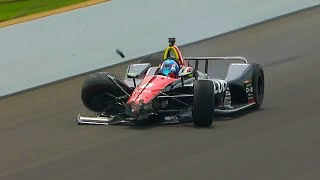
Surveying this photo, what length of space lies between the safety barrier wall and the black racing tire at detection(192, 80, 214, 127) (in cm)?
643

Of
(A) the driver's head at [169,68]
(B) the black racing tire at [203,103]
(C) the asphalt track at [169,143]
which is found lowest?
(C) the asphalt track at [169,143]

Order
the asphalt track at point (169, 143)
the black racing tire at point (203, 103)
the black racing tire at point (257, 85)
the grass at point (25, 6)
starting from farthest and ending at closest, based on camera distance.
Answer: the grass at point (25, 6)
the black racing tire at point (257, 85)
the black racing tire at point (203, 103)
the asphalt track at point (169, 143)

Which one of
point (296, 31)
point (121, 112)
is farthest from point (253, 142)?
point (296, 31)

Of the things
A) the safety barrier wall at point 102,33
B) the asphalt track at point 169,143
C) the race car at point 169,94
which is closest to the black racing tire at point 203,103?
the race car at point 169,94

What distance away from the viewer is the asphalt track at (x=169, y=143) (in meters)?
8.66

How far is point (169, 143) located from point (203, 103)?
1027 mm

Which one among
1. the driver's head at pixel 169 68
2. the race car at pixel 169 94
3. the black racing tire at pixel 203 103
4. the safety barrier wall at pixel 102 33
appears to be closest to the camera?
the black racing tire at pixel 203 103

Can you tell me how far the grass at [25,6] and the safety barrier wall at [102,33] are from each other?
82.7 inches

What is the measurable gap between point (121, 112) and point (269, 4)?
1152 centimetres

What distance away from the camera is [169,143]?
1023 centimetres

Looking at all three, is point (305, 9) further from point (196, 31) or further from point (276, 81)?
point (276, 81)

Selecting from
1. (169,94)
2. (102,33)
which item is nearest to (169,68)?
(169,94)

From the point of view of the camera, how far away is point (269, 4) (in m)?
22.8

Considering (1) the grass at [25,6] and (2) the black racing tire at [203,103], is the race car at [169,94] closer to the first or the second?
(2) the black racing tire at [203,103]
